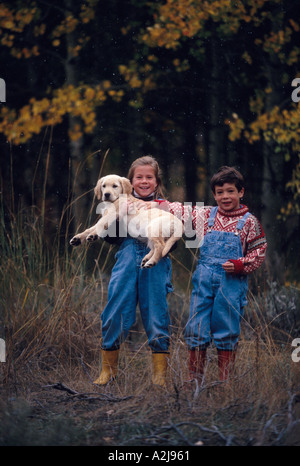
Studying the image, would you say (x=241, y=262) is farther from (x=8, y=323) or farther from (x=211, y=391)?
(x=8, y=323)

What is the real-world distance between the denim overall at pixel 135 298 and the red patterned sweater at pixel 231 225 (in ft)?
1.02

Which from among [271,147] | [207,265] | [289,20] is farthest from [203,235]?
[289,20]

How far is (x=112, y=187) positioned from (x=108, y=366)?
3.82ft

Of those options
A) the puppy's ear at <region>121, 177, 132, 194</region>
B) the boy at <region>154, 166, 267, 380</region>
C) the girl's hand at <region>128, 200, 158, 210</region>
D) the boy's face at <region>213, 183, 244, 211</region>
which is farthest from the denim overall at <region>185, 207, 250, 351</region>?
the puppy's ear at <region>121, 177, 132, 194</region>

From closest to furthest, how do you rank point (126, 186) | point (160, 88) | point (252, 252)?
point (126, 186), point (252, 252), point (160, 88)

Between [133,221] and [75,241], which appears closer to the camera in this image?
[75,241]

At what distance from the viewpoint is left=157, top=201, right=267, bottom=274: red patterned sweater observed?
3404mm

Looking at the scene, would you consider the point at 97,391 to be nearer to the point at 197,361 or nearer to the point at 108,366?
the point at 108,366

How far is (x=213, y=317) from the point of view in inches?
133

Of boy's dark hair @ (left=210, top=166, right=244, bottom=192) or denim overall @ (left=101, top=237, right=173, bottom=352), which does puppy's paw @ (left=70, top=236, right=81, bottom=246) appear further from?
boy's dark hair @ (left=210, top=166, right=244, bottom=192)

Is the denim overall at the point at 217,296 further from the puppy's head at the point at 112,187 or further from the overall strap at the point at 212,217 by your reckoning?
the puppy's head at the point at 112,187

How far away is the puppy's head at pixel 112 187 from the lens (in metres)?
3.22

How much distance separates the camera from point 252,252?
11.1 feet

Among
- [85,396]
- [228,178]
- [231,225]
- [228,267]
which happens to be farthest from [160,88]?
[85,396]
